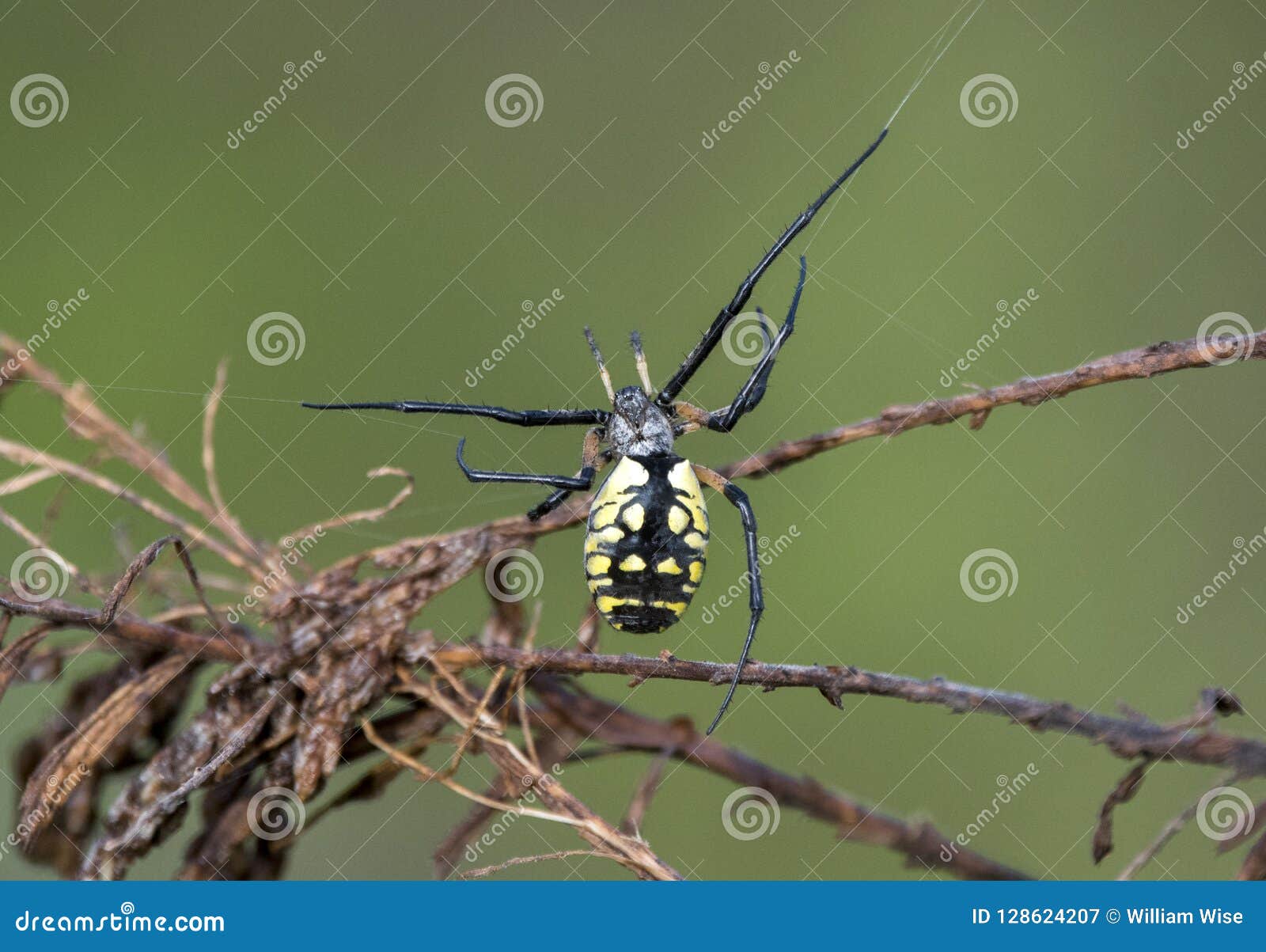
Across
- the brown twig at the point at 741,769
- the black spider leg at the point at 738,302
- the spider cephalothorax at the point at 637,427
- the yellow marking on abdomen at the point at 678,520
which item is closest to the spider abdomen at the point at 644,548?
the yellow marking on abdomen at the point at 678,520

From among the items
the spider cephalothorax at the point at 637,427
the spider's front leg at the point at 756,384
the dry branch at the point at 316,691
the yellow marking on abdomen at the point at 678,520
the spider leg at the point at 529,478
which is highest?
the spider's front leg at the point at 756,384

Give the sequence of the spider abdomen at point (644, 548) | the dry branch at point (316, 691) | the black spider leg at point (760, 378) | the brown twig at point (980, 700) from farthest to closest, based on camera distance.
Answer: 1. the black spider leg at point (760, 378)
2. the spider abdomen at point (644, 548)
3. the dry branch at point (316, 691)
4. the brown twig at point (980, 700)

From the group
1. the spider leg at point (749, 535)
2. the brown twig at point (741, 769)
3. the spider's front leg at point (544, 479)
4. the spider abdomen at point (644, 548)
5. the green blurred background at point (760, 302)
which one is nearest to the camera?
the brown twig at point (741, 769)

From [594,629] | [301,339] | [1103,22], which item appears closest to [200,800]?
[594,629]

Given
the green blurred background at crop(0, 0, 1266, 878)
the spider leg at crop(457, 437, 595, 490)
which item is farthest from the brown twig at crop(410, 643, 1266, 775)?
the green blurred background at crop(0, 0, 1266, 878)

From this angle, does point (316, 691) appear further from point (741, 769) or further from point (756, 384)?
point (756, 384)

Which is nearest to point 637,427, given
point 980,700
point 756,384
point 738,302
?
point 756,384

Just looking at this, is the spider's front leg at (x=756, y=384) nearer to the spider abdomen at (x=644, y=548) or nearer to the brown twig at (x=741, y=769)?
the spider abdomen at (x=644, y=548)
